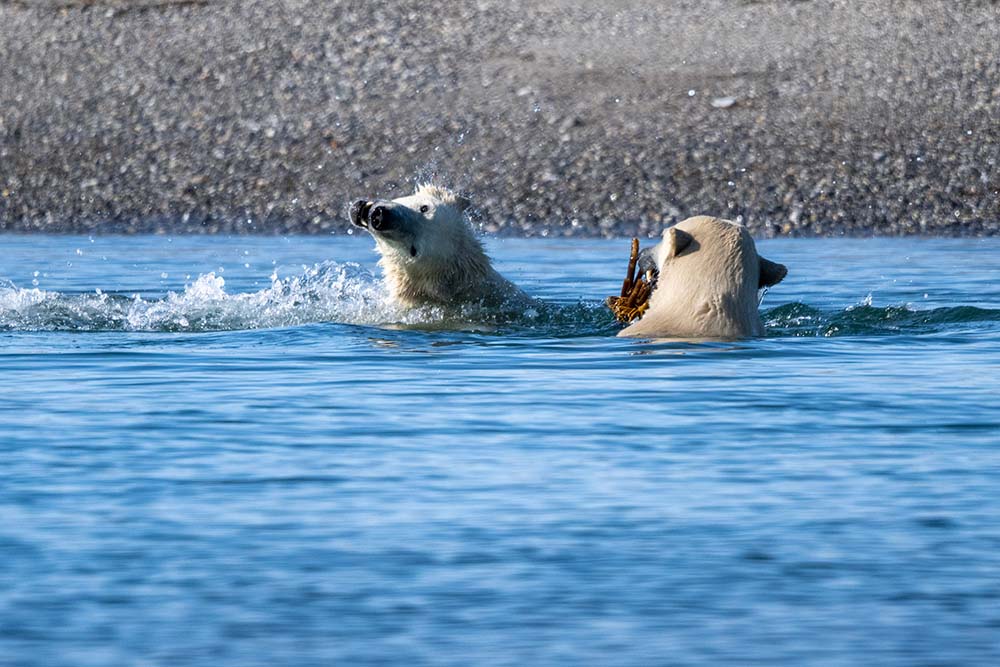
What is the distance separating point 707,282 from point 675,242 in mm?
304

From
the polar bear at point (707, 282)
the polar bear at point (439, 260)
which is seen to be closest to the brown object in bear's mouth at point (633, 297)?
the polar bear at point (707, 282)

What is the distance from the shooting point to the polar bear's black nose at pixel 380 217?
1158 centimetres

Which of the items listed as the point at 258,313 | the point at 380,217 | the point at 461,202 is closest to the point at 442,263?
the point at 461,202

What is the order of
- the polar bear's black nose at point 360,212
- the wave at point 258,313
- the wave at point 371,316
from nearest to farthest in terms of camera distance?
1. the polar bear's black nose at point 360,212
2. the wave at point 371,316
3. the wave at point 258,313

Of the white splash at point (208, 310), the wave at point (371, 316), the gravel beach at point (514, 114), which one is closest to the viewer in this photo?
the wave at point (371, 316)

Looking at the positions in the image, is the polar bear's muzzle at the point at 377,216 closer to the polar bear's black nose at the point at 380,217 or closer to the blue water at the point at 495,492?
the polar bear's black nose at the point at 380,217

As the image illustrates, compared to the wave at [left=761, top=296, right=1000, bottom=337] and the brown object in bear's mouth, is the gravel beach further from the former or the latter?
the brown object in bear's mouth

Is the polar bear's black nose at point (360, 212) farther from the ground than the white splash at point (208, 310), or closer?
farther from the ground

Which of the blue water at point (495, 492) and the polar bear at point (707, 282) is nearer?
the blue water at point (495, 492)

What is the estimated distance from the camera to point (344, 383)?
938cm

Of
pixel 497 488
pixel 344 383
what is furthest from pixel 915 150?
pixel 497 488

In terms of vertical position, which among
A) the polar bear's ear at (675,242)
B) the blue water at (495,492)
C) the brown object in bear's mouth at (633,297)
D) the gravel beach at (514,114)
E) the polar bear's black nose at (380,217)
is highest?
the gravel beach at (514,114)

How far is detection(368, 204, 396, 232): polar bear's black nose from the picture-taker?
38.0 ft

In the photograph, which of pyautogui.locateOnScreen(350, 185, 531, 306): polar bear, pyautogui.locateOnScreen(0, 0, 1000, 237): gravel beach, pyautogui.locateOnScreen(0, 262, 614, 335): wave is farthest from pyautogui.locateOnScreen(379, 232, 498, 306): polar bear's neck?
pyautogui.locateOnScreen(0, 0, 1000, 237): gravel beach
